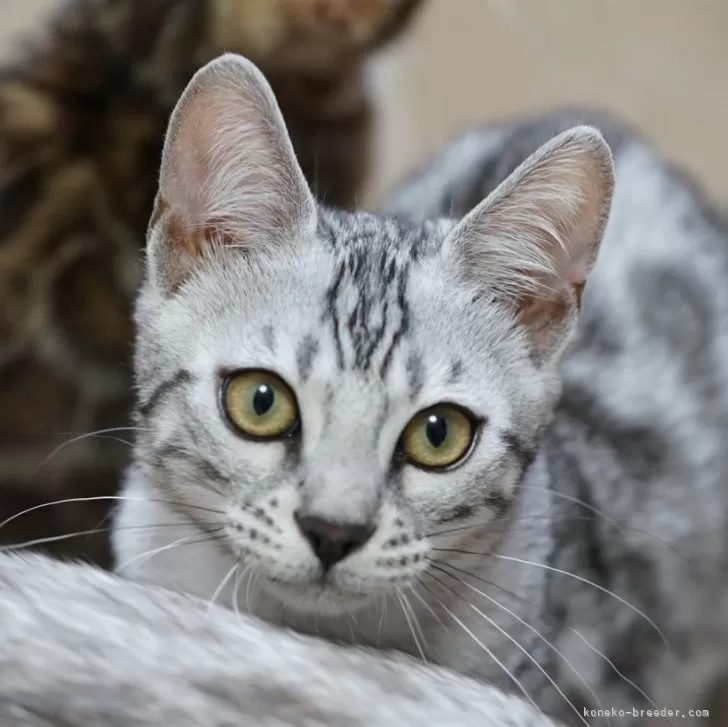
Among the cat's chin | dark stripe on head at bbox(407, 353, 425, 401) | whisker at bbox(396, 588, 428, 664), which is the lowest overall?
whisker at bbox(396, 588, 428, 664)

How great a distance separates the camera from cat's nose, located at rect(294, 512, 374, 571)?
31.0 inches

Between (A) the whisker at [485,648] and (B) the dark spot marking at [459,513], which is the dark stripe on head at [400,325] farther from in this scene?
(A) the whisker at [485,648]

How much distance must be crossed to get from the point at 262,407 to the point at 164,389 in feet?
0.42

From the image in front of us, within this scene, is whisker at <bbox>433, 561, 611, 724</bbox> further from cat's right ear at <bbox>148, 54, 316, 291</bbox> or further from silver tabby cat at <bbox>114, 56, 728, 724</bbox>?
cat's right ear at <bbox>148, 54, 316, 291</bbox>

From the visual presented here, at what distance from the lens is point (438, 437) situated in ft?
2.87

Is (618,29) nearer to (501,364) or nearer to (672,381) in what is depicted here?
(672,381)

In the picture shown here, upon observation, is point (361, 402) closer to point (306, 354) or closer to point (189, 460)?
point (306, 354)

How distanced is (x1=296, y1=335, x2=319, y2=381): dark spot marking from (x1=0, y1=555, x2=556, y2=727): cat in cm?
22

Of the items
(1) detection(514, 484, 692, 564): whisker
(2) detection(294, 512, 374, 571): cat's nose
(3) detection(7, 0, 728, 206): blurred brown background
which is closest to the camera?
(2) detection(294, 512, 374, 571): cat's nose

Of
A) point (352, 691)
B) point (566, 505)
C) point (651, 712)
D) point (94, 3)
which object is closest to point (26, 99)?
point (94, 3)

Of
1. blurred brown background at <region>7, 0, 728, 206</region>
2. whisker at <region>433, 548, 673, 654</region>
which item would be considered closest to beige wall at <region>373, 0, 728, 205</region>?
blurred brown background at <region>7, 0, 728, 206</region>

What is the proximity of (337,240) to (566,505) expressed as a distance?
490 millimetres

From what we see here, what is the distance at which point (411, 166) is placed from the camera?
6.75 ft

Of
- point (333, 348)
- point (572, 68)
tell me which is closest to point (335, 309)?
point (333, 348)
